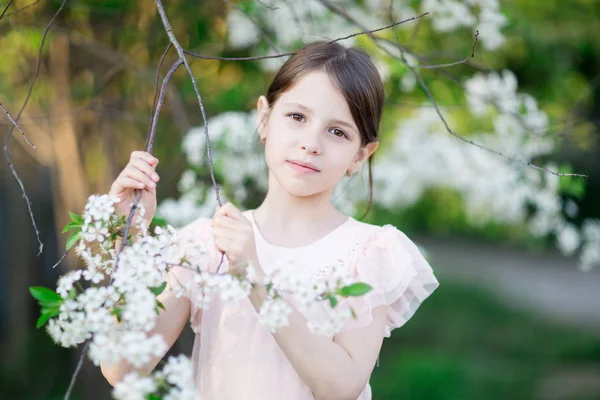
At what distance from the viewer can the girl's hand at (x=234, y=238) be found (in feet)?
4.56

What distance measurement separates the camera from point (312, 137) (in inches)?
65.4

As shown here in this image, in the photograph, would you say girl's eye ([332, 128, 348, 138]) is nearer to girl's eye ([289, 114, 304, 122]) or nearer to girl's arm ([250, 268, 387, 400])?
girl's eye ([289, 114, 304, 122])

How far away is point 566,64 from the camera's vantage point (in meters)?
4.84

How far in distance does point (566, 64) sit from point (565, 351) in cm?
378

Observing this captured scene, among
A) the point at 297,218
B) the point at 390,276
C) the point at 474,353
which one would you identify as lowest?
the point at 474,353

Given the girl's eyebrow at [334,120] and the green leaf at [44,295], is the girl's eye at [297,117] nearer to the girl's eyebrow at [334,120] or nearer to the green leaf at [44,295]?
the girl's eyebrow at [334,120]

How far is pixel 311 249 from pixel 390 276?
21 cm

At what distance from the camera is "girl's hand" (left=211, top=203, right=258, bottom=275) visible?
1391 mm

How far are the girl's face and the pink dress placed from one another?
0.15m

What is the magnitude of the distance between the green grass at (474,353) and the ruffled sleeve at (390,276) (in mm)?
4111

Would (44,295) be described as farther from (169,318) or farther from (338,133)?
(338,133)

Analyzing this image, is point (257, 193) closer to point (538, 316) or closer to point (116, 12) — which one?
point (116, 12)

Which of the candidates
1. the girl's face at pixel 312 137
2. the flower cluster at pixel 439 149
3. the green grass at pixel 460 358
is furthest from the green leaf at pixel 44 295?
the green grass at pixel 460 358

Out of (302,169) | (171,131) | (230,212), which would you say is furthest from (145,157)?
(171,131)
